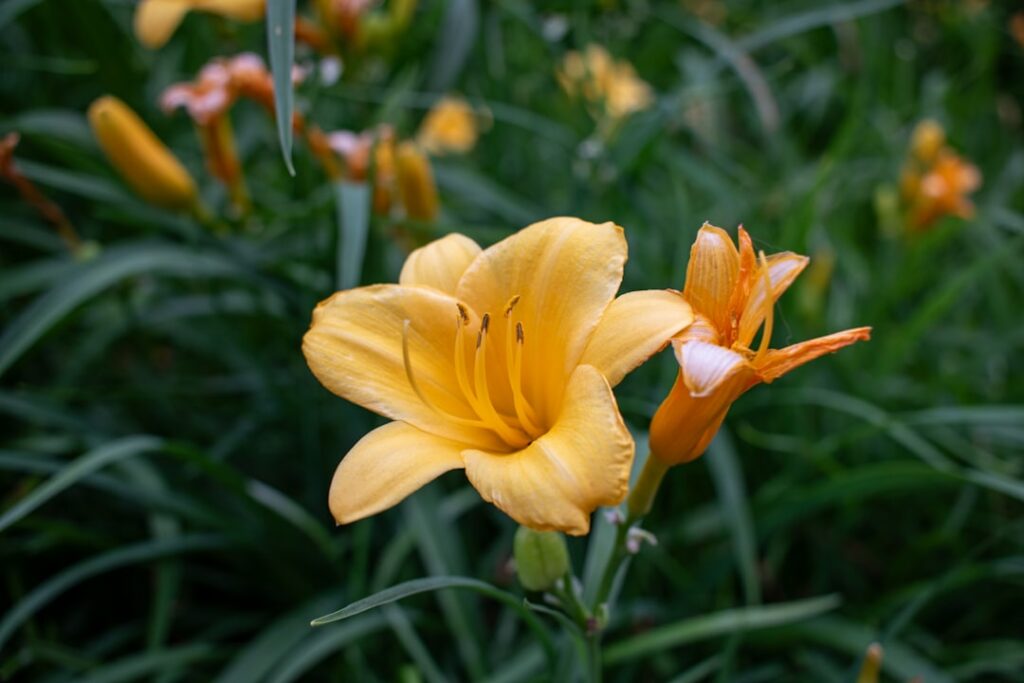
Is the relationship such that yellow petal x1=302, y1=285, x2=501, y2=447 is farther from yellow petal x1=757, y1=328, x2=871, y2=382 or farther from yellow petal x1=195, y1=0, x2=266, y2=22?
yellow petal x1=195, y1=0, x2=266, y2=22

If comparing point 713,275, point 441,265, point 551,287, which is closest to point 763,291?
point 713,275

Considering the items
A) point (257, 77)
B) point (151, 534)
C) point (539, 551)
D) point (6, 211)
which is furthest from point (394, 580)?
point (6, 211)

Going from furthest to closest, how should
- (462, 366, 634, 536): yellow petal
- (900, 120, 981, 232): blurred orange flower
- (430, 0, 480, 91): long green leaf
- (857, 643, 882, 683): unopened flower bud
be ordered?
(900, 120, 981, 232): blurred orange flower < (430, 0, 480, 91): long green leaf < (857, 643, 882, 683): unopened flower bud < (462, 366, 634, 536): yellow petal

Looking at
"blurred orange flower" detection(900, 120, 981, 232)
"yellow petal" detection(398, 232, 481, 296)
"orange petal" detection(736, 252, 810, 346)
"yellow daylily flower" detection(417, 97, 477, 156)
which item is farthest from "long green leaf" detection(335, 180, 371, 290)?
"yellow daylily flower" detection(417, 97, 477, 156)

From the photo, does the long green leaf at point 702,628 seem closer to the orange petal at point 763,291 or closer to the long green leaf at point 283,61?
the orange petal at point 763,291

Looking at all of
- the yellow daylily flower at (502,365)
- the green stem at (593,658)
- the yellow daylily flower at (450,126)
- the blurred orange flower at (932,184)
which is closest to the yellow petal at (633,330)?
the yellow daylily flower at (502,365)

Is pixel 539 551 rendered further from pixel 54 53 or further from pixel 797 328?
pixel 54 53

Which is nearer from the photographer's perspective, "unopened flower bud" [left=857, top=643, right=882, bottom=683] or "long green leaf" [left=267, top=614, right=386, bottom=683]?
"unopened flower bud" [left=857, top=643, right=882, bottom=683]

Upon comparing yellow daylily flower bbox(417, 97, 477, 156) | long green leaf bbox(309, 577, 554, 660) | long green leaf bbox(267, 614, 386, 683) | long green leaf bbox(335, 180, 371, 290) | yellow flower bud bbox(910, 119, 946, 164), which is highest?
yellow daylily flower bbox(417, 97, 477, 156)
